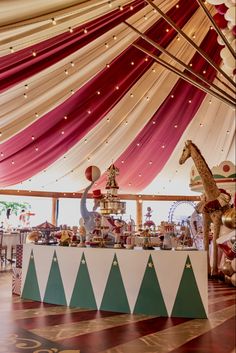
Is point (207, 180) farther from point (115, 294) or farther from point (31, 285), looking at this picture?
point (31, 285)

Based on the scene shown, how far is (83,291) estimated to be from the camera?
4.37 meters

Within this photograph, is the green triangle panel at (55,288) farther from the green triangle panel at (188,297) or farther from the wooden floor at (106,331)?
the green triangle panel at (188,297)

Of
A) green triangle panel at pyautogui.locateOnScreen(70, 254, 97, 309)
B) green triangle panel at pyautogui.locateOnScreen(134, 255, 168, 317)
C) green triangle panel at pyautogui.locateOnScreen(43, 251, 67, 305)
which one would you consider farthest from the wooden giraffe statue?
green triangle panel at pyautogui.locateOnScreen(43, 251, 67, 305)

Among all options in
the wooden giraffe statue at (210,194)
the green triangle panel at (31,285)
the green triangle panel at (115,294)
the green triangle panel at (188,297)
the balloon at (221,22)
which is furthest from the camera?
the wooden giraffe statue at (210,194)

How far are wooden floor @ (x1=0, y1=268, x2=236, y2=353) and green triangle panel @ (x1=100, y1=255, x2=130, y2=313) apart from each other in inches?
4.5

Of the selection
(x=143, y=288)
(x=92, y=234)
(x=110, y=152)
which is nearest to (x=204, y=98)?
(x=110, y=152)

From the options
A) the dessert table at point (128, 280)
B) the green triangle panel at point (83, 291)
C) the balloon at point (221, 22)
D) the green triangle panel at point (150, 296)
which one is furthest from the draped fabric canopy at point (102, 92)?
the green triangle panel at point (83, 291)

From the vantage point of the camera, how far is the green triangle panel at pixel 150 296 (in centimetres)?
401

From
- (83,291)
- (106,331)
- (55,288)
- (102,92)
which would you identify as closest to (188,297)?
(106,331)

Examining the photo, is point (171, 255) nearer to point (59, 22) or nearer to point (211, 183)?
point (211, 183)

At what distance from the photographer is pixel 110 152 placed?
28.9ft

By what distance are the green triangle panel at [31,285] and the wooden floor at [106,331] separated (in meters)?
0.33

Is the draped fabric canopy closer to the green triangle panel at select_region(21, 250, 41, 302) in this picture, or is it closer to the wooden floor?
the wooden floor

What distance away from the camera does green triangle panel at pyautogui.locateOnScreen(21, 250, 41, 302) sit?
15.7 feet
